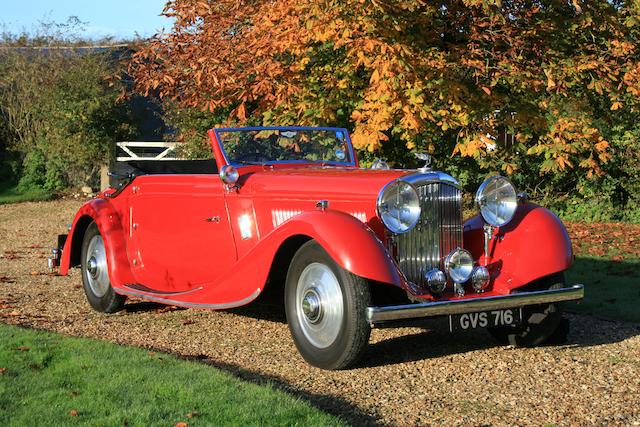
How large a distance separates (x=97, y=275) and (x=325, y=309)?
325cm

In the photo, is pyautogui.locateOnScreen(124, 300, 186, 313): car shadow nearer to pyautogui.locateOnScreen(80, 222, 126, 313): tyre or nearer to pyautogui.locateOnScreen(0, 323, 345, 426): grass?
pyautogui.locateOnScreen(80, 222, 126, 313): tyre

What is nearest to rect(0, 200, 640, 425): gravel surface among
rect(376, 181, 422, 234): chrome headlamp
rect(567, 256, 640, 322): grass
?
rect(567, 256, 640, 322): grass

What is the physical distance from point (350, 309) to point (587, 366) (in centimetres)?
170

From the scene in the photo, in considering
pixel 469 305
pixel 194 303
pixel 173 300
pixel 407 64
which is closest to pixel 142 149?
pixel 407 64

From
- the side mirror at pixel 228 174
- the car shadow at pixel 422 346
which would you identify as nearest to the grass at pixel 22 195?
the side mirror at pixel 228 174

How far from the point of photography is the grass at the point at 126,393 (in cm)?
412

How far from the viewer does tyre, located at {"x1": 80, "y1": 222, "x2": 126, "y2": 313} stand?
303 inches

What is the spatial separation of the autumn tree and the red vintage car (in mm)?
2311

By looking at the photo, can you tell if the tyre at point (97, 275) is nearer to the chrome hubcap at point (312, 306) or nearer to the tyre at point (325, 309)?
the tyre at point (325, 309)

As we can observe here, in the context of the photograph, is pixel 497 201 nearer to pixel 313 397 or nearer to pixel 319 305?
pixel 319 305

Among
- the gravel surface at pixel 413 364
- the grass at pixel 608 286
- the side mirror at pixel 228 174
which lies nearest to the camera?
the gravel surface at pixel 413 364

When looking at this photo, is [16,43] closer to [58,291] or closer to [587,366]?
[58,291]

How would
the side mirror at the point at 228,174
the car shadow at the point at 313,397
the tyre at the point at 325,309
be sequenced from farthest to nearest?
1. the side mirror at the point at 228,174
2. the tyre at the point at 325,309
3. the car shadow at the point at 313,397

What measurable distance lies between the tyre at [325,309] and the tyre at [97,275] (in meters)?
2.63
